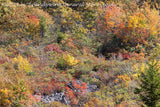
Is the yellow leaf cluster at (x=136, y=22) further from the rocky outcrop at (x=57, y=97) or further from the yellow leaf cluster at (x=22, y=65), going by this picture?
the yellow leaf cluster at (x=22, y=65)

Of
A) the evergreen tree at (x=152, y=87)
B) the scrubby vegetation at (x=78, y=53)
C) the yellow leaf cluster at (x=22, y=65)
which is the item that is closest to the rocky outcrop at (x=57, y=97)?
the scrubby vegetation at (x=78, y=53)

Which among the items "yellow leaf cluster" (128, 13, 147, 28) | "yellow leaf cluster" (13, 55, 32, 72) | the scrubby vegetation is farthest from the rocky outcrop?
"yellow leaf cluster" (128, 13, 147, 28)

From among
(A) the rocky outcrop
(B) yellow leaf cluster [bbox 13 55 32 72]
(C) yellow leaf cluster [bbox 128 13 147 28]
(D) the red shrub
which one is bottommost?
(A) the rocky outcrop

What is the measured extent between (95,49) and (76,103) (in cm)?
789

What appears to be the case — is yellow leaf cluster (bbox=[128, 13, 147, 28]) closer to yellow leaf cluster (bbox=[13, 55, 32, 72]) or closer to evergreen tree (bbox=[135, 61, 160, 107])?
Answer: yellow leaf cluster (bbox=[13, 55, 32, 72])

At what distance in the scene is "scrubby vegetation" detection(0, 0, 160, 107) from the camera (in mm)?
9148

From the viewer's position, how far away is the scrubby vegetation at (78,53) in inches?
360

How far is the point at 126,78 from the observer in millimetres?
11281

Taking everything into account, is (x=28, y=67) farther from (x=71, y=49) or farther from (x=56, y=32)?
(x=56, y=32)

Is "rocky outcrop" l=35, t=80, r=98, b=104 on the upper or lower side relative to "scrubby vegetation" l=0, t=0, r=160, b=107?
lower

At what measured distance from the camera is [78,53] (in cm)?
1600

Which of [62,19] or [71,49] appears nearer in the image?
[71,49]

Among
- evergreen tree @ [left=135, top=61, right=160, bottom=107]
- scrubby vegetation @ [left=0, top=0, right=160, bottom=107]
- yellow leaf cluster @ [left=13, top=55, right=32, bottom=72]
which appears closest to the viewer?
evergreen tree @ [left=135, top=61, right=160, bottom=107]

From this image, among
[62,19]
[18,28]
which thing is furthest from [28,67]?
[62,19]
